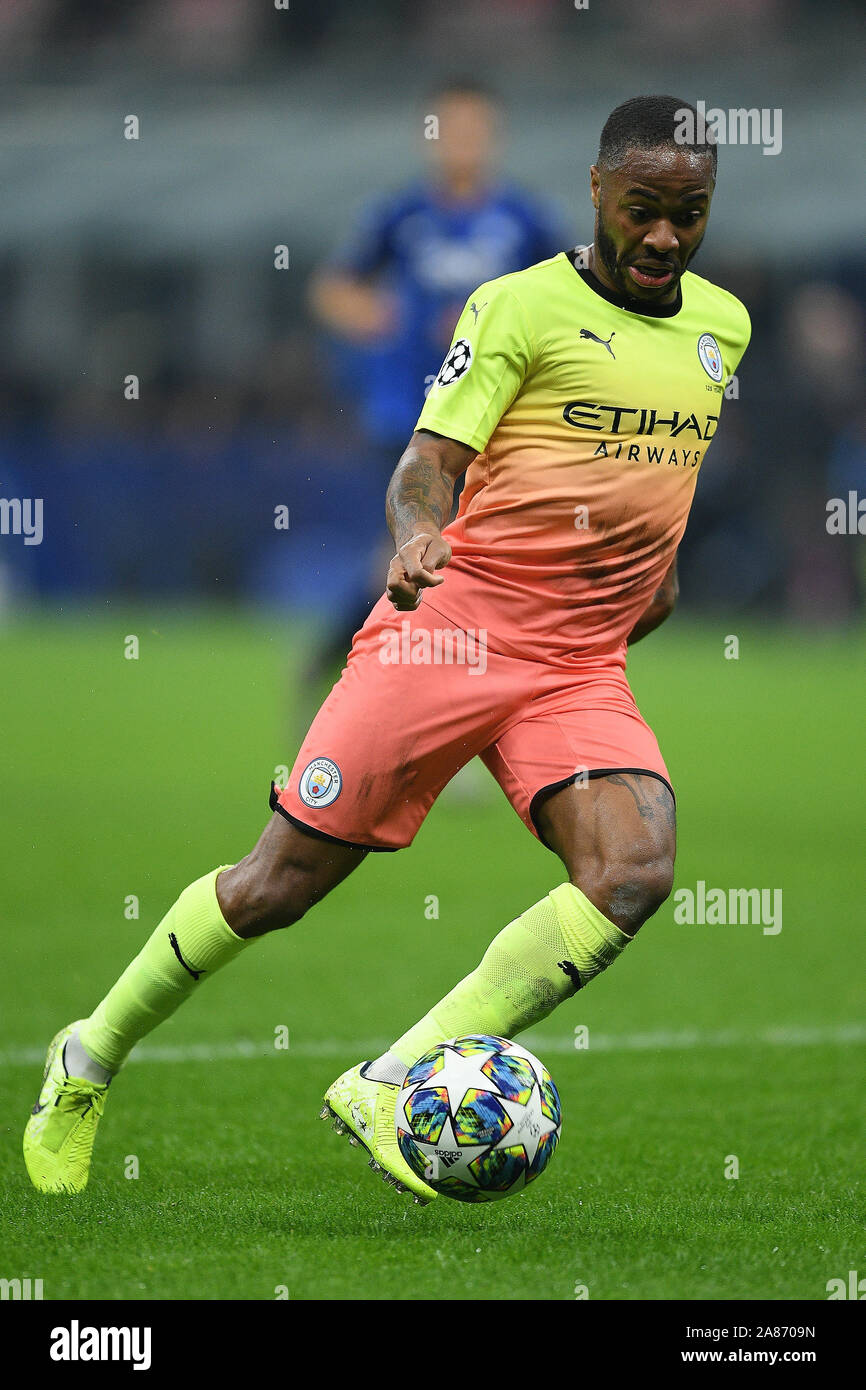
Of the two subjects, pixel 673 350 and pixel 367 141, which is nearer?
pixel 673 350

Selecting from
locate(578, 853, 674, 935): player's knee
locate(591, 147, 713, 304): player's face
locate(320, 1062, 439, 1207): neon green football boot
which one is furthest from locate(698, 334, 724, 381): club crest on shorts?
locate(320, 1062, 439, 1207): neon green football boot

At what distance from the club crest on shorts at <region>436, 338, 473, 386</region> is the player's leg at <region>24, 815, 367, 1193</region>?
0.98 metres

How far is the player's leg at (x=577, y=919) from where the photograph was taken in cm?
396

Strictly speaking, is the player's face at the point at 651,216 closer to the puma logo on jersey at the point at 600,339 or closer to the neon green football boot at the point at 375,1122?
the puma logo on jersey at the point at 600,339

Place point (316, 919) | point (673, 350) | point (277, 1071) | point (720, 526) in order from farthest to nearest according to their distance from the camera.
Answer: point (720, 526) → point (316, 919) → point (277, 1071) → point (673, 350)

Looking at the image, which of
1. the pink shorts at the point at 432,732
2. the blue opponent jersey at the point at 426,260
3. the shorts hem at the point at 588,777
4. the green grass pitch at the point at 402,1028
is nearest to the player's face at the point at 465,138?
the blue opponent jersey at the point at 426,260

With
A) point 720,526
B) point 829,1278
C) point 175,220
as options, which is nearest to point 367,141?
point 175,220

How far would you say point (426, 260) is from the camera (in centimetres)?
894

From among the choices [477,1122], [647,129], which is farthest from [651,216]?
[477,1122]

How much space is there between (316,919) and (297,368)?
1581 cm

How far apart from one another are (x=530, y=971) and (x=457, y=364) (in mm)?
1262

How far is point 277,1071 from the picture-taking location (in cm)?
528
